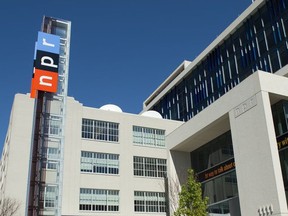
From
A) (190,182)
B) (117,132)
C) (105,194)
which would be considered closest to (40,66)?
(117,132)

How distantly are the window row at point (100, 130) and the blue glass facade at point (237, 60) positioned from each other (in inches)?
752

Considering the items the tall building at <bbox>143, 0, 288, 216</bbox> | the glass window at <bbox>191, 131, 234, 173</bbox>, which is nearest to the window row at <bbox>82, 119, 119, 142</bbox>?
the tall building at <bbox>143, 0, 288, 216</bbox>

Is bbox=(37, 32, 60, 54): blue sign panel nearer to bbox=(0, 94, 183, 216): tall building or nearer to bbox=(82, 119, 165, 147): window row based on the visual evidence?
bbox=(0, 94, 183, 216): tall building

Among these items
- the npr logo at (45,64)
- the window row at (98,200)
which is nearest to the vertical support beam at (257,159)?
the window row at (98,200)

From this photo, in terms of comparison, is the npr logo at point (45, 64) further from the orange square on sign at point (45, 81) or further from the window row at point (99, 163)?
the window row at point (99, 163)

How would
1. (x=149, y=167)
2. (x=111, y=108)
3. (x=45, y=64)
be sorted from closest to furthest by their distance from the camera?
(x=45, y=64), (x=149, y=167), (x=111, y=108)

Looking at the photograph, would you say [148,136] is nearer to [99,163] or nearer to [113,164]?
[113,164]

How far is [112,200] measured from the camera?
37.5 metres

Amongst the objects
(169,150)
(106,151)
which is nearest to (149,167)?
(169,150)

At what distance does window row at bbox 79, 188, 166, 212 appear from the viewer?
3623 cm

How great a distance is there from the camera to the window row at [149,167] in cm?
4028

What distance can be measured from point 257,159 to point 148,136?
622 inches

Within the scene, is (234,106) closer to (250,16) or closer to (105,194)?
(105,194)

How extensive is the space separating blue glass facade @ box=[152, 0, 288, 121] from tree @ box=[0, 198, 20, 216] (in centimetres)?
3113
